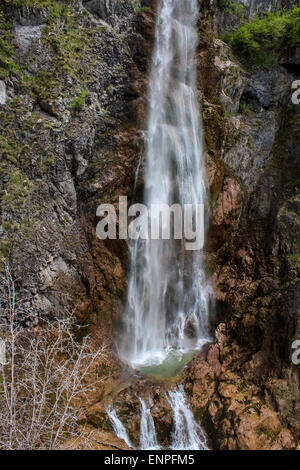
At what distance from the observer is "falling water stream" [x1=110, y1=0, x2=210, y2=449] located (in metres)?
11.4

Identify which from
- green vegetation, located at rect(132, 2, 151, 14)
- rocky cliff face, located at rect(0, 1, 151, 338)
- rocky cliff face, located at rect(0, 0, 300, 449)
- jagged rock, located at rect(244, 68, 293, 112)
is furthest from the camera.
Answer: jagged rock, located at rect(244, 68, 293, 112)

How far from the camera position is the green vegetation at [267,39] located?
46.9 feet

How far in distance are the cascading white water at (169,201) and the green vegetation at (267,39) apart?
2.67m

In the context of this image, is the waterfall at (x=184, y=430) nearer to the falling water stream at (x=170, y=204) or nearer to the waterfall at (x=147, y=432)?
the waterfall at (x=147, y=432)

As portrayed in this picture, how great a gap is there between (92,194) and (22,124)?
2852 mm

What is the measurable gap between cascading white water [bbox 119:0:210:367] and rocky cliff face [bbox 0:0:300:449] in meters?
0.48

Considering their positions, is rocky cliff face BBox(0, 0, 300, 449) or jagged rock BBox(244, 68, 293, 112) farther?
jagged rock BBox(244, 68, 293, 112)

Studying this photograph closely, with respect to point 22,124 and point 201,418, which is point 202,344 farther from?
point 22,124

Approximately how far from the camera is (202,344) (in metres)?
11.3

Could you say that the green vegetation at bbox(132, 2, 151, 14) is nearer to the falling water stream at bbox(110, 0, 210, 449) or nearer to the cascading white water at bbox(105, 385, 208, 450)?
the falling water stream at bbox(110, 0, 210, 449)

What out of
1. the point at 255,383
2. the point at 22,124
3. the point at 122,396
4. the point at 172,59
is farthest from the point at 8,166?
the point at 255,383

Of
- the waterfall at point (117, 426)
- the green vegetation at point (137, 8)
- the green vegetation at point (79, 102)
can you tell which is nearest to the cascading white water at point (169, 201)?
the green vegetation at point (137, 8)

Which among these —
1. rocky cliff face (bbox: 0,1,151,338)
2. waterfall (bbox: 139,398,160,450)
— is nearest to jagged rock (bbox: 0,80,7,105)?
rocky cliff face (bbox: 0,1,151,338)

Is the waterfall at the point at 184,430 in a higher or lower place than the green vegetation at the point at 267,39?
lower
